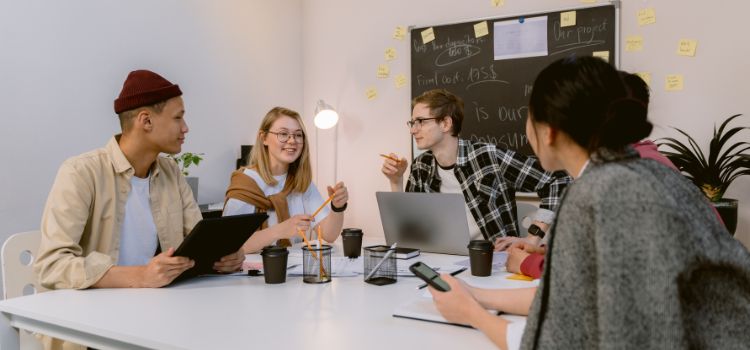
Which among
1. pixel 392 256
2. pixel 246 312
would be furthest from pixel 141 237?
pixel 392 256

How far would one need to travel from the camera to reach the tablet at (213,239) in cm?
137

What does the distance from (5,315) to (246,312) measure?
65cm

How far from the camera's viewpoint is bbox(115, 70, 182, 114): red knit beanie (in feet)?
5.60

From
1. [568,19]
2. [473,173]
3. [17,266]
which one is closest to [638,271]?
[17,266]

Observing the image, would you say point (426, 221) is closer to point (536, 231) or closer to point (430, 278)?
point (536, 231)

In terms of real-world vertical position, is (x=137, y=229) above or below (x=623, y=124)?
below

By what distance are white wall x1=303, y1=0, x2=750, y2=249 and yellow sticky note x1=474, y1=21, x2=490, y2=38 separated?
0.07 m

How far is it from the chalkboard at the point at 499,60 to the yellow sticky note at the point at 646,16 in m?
0.12

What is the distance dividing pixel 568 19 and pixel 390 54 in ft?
3.86

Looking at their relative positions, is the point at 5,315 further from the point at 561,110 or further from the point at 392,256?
the point at 561,110

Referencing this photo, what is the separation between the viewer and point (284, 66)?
3.92 m

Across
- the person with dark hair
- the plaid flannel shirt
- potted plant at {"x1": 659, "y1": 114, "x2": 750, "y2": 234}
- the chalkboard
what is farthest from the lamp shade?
the person with dark hair

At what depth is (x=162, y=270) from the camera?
142 cm

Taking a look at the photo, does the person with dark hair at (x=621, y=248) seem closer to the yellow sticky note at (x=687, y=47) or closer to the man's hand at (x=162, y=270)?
the man's hand at (x=162, y=270)
